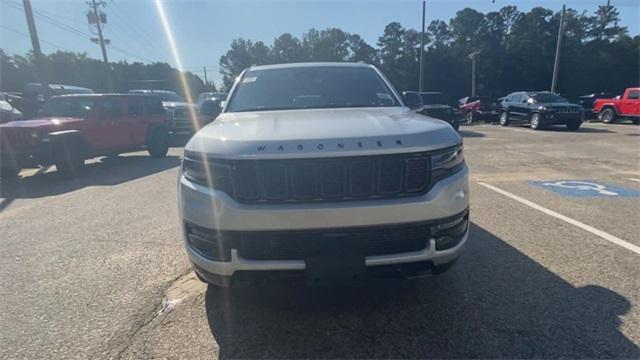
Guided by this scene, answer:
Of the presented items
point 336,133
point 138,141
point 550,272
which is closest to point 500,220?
point 550,272

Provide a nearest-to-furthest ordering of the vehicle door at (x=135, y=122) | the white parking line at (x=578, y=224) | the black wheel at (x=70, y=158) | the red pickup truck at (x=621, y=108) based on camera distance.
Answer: the white parking line at (x=578, y=224) < the black wheel at (x=70, y=158) < the vehicle door at (x=135, y=122) < the red pickup truck at (x=621, y=108)

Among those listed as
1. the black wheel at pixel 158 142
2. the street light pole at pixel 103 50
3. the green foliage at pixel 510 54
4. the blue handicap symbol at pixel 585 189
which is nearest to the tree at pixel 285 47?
the green foliage at pixel 510 54

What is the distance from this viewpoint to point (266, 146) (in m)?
2.33

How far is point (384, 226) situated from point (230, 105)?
2270 millimetres

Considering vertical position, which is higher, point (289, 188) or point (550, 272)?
point (289, 188)

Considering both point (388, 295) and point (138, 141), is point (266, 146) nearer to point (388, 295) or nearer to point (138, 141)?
point (388, 295)

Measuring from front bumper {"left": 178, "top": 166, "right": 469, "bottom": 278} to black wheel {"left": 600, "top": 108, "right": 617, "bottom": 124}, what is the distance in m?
22.9

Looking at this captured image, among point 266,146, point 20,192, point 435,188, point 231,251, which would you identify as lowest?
point 20,192

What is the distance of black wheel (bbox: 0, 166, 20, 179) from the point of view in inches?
319

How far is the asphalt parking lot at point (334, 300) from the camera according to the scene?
2467mm

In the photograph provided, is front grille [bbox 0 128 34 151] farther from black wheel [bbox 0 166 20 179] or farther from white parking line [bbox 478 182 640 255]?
white parking line [bbox 478 182 640 255]

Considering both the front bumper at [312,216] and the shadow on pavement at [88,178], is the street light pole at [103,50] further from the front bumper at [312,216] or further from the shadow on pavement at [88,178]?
the front bumper at [312,216]

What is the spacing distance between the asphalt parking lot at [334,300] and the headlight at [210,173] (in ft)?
3.31

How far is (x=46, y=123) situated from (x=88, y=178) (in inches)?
54.2
